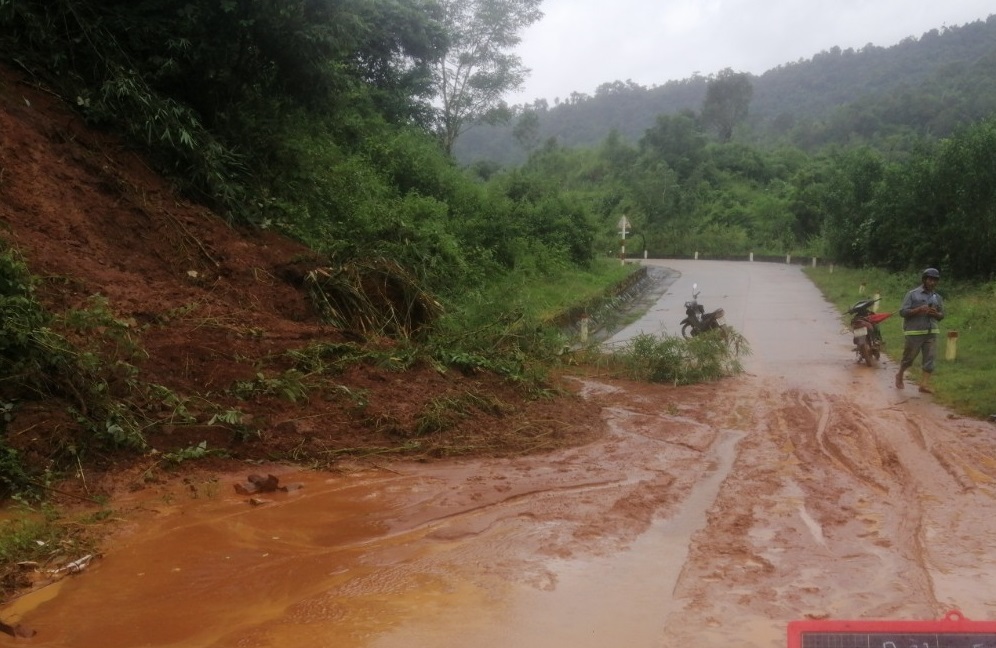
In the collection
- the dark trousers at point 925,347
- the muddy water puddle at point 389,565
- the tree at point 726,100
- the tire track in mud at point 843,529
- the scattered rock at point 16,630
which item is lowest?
the tire track in mud at point 843,529

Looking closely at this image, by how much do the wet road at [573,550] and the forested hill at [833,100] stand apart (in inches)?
1598

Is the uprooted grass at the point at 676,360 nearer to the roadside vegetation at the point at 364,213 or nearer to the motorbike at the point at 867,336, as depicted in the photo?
the roadside vegetation at the point at 364,213

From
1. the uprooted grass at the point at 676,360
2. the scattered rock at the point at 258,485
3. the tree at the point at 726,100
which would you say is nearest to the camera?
the scattered rock at the point at 258,485

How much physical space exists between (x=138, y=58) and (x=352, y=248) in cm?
442

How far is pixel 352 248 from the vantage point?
1247 centimetres

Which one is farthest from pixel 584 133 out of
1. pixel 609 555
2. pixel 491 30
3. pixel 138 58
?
pixel 609 555

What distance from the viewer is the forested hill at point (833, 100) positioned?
228 ft

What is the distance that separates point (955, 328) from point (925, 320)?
571 centimetres

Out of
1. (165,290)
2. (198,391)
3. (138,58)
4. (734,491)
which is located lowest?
(734,491)

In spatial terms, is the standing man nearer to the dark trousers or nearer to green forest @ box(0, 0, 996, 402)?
the dark trousers

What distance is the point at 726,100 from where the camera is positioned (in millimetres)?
82250

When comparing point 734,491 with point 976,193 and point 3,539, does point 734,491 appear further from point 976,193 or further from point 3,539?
point 976,193

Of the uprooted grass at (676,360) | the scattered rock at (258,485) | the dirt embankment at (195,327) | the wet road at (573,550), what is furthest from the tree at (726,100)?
the scattered rock at (258,485)

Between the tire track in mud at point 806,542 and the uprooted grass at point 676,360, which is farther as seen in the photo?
the uprooted grass at point 676,360
